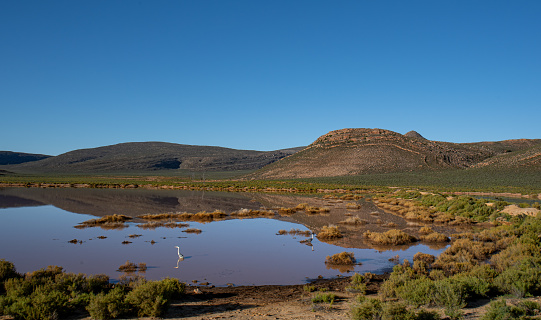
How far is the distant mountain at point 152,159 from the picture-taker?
149750 mm

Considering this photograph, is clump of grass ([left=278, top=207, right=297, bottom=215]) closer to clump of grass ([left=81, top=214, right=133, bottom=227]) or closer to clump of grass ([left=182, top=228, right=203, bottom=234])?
clump of grass ([left=182, top=228, right=203, bottom=234])

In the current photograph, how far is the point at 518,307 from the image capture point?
7801mm

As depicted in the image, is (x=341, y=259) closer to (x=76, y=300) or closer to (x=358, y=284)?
(x=358, y=284)

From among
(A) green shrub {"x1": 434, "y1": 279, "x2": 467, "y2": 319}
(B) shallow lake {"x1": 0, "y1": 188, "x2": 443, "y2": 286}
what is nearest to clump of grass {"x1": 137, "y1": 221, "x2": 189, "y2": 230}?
(B) shallow lake {"x1": 0, "y1": 188, "x2": 443, "y2": 286}

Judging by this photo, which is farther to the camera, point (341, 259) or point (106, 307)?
point (341, 259)

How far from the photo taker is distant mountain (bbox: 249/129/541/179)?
276ft

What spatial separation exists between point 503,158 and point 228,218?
72.0 m

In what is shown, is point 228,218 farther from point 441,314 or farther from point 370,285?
point 441,314

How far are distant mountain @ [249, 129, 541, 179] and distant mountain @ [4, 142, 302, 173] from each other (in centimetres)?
5911

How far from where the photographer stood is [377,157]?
296 ft

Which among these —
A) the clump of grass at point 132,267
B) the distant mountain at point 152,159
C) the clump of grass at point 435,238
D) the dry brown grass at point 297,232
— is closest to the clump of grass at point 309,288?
the clump of grass at point 132,267

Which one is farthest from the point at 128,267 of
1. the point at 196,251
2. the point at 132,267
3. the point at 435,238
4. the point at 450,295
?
the point at 435,238

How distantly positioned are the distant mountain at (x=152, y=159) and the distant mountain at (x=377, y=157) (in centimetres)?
5911

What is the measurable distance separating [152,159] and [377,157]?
9887 centimetres
